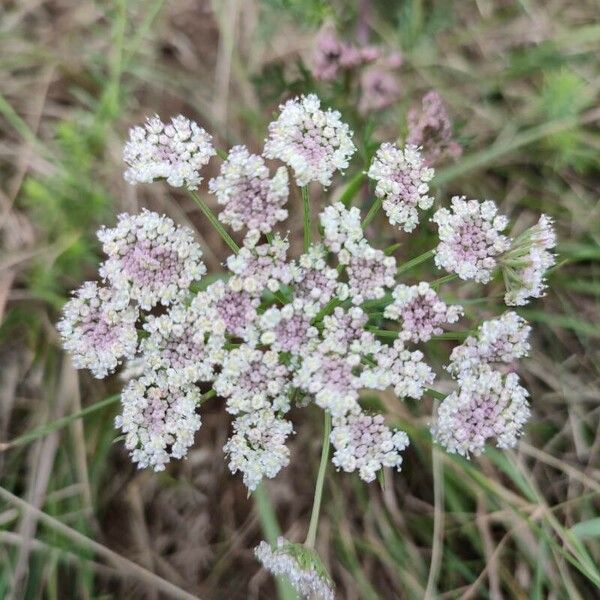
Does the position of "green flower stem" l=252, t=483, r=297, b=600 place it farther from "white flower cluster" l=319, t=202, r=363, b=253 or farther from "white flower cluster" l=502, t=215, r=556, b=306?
"white flower cluster" l=502, t=215, r=556, b=306

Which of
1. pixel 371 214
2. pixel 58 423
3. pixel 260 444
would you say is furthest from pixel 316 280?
pixel 58 423

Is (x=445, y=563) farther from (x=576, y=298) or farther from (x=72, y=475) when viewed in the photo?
(x=72, y=475)

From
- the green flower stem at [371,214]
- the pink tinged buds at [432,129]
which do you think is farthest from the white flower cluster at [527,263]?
the pink tinged buds at [432,129]

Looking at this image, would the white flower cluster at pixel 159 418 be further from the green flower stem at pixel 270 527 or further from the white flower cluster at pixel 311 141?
the white flower cluster at pixel 311 141

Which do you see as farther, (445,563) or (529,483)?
(445,563)

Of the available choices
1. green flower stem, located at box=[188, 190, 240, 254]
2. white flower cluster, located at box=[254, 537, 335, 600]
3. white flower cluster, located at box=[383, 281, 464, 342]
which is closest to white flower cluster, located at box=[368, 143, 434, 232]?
white flower cluster, located at box=[383, 281, 464, 342]

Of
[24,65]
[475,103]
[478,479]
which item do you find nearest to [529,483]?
[478,479]
